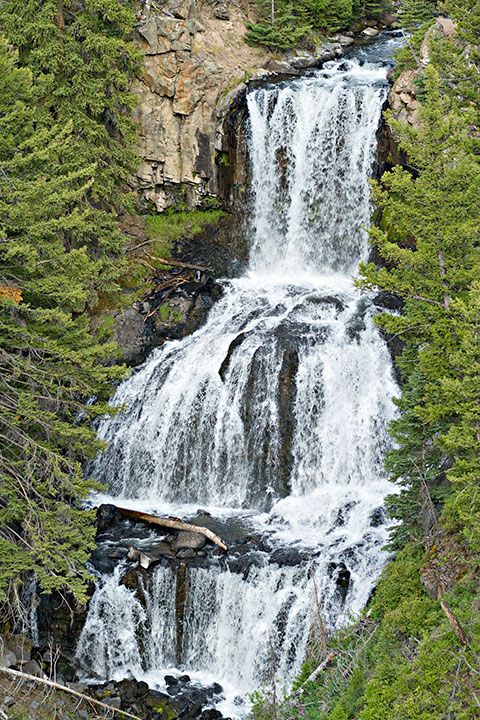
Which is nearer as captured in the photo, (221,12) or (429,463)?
(429,463)

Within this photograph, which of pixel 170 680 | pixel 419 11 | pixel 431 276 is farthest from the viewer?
pixel 419 11

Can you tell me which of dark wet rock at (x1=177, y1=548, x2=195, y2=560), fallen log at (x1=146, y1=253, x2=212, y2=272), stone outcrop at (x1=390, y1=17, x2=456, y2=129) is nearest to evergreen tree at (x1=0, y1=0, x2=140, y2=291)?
fallen log at (x1=146, y1=253, x2=212, y2=272)

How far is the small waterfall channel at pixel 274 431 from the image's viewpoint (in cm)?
1325

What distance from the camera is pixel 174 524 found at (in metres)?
15.0

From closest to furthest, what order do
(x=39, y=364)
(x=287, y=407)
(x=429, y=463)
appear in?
(x=429, y=463)
(x=39, y=364)
(x=287, y=407)

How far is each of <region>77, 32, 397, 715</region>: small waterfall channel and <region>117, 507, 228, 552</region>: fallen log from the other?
47 cm

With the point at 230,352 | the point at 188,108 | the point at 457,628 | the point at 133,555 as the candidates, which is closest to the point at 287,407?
the point at 230,352

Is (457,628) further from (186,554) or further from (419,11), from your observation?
(419,11)

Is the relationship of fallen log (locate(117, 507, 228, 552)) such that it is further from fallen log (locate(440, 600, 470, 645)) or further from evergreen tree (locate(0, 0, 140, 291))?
evergreen tree (locate(0, 0, 140, 291))

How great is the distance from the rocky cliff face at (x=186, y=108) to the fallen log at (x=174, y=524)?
12.6 meters

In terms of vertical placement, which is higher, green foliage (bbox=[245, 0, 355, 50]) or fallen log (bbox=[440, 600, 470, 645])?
green foliage (bbox=[245, 0, 355, 50])

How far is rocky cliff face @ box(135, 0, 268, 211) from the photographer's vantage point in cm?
2319

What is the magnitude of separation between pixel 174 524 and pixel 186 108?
1521 cm

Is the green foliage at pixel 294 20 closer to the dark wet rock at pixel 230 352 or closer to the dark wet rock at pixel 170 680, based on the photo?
the dark wet rock at pixel 230 352
